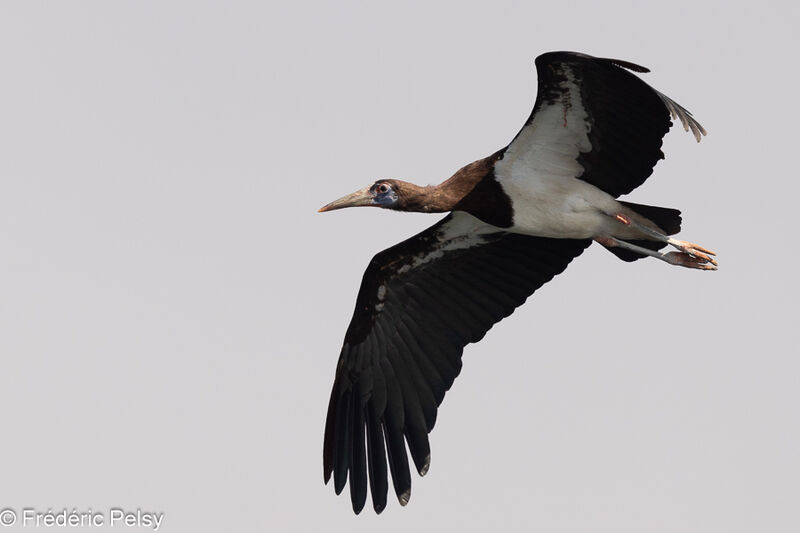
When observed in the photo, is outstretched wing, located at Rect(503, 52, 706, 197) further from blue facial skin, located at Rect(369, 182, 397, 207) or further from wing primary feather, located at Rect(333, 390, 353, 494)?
wing primary feather, located at Rect(333, 390, 353, 494)

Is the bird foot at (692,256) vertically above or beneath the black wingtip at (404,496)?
above

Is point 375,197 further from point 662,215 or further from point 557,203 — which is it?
point 662,215

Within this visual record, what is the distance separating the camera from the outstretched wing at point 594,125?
11320 millimetres

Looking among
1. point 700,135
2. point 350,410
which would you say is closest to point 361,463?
point 350,410

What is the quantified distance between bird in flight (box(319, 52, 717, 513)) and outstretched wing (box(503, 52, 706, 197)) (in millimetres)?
12

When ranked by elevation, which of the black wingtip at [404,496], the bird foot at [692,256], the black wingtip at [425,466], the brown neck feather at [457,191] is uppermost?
the brown neck feather at [457,191]

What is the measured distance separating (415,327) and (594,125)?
2.74 meters

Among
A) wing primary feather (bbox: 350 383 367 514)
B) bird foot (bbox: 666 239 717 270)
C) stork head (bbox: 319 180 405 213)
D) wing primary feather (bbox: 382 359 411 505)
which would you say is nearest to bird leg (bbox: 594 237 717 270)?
bird foot (bbox: 666 239 717 270)

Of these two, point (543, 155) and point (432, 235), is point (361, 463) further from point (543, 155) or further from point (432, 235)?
point (543, 155)

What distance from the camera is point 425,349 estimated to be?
1345 centimetres

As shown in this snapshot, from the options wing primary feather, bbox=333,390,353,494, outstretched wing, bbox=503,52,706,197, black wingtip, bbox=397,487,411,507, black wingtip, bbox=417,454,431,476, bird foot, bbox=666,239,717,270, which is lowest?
black wingtip, bbox=397,487,411,507

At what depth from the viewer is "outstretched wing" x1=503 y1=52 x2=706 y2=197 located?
446 inches

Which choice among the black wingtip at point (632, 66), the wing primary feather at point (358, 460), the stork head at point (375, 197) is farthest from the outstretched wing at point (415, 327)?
the black wingtip at point (632, 66)

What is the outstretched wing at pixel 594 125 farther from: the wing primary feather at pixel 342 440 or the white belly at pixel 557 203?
the wing primary feather at pixel 342 440
